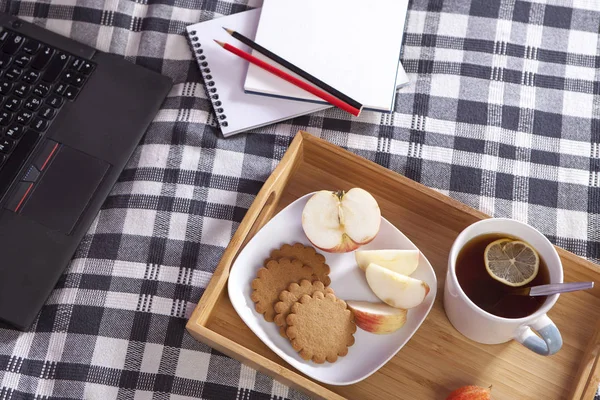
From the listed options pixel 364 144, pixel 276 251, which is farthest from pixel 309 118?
pixel 276 251

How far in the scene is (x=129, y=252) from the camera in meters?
0.77

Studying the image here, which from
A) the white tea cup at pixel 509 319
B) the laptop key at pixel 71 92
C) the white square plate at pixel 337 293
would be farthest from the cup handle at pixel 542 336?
the laptop key at pixel 71 92

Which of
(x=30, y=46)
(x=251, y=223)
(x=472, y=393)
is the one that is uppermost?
(x=30, y=46)

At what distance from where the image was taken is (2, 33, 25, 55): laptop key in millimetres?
804

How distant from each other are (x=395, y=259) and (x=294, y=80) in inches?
11.1

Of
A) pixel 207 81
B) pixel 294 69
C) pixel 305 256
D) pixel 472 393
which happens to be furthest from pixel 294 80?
pixel 472 393

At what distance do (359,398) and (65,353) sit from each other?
364 mm

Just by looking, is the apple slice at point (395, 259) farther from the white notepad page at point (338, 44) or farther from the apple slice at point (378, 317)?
the white notepad page at point (338, 44)

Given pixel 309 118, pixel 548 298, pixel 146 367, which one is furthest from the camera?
pixel 309 118

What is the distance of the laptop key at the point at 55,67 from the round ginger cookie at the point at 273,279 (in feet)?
1.29

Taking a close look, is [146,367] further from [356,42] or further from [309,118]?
[356,42]

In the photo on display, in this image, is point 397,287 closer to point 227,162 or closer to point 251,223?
point 251,223

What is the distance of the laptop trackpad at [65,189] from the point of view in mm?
756

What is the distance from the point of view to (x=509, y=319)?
23.6 inches
